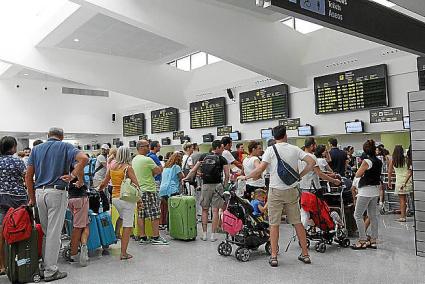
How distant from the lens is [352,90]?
876 centimetres

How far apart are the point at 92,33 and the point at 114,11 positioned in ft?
12.2

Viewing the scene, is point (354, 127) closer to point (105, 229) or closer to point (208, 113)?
point (208, 113)

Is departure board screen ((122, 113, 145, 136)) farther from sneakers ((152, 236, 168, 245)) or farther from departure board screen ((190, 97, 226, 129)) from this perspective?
sneakers ((152, 236, 168, 245))

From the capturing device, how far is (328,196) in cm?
606

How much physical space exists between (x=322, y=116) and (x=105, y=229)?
19.4ft

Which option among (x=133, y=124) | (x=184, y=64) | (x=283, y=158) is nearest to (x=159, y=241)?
(x=283, y=158)

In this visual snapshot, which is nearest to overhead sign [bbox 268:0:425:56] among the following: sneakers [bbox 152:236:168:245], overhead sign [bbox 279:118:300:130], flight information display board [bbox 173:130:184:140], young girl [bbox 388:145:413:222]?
young girl [bbox 388:145:413:222]

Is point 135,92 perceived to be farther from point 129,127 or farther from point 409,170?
point 409,170

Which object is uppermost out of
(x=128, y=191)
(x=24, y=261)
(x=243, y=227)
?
(x=128, y=191)

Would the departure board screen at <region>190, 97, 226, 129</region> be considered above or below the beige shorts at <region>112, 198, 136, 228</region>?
above

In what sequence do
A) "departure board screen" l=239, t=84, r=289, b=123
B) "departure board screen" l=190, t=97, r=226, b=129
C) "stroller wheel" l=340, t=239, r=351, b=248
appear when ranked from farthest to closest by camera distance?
"departure board screen" l=190, t=97, r=226, b=129, "departure board screen" l=239, t=84, r=289, b=123, "stroller wheel" l=340, t=239, r=351, b=248

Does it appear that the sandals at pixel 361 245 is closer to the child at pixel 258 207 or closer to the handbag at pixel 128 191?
the child at pixel 258 207

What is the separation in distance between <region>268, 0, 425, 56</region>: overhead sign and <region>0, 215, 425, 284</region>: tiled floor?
2.53 metres

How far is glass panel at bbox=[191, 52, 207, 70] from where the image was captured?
13.4m
